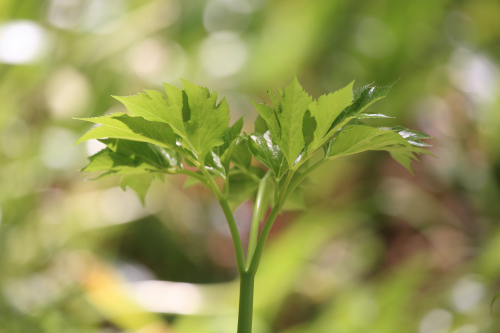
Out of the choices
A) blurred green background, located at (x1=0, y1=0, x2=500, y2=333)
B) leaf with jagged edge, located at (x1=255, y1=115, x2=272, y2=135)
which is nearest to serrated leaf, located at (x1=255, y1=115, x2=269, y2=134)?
leaf with jagged edge, located at (x1=255, y1=115, x2=272, y2=135)

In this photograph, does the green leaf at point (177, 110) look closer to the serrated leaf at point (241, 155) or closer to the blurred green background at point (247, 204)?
the serrated leaf at point (241, 155)

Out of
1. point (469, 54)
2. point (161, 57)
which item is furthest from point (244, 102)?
point (469, 54)

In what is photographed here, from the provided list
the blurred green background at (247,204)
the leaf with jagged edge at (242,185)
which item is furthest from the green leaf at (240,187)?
the blurred green background at (247,204)

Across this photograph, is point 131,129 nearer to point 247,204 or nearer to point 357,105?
point 357,105

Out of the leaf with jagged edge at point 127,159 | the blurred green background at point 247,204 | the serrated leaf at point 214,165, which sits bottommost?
the blurred green background at point 247,204

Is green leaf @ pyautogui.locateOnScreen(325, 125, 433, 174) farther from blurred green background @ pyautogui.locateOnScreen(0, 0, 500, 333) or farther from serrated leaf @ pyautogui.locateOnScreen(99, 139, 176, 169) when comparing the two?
blurred green background @ pyautogui.locateOnScreen(0, 0, 500, 333)

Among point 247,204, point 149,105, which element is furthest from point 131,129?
point 247,204
